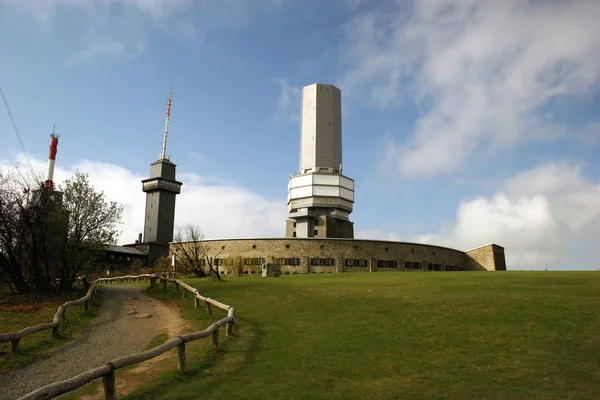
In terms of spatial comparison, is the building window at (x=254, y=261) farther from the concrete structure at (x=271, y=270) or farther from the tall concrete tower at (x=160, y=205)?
the tall concrete tower at (x=160, y=205)

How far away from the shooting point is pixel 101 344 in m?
15.5

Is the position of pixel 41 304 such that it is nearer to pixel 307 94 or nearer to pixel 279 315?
pixel 279 315

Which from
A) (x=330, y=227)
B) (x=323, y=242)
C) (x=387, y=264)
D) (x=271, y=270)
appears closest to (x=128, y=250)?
(x=330, y=227)

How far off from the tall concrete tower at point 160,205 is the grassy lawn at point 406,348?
6934 cm

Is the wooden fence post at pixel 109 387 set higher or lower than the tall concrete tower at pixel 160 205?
lower

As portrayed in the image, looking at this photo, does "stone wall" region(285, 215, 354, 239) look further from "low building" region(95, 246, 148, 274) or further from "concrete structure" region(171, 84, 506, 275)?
"low building" region(95, 246, 148, 274)

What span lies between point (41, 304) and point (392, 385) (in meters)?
20.7

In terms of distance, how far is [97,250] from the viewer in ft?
100

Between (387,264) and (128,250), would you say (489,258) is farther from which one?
(128,250)

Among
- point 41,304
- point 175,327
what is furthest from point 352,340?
point 41,304

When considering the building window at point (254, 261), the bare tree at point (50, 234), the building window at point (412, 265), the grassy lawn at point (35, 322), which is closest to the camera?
the grassy lawn at point (35, 322)

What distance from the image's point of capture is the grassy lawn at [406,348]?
1008 centimetres

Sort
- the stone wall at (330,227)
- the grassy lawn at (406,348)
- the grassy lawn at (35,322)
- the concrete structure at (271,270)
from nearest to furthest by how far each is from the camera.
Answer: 1. the grassy lawn at (406,348)
2. the grassy lawn at (35,322)
3. the concrete structure at (271,270)
4. the stone wall at (330,227)

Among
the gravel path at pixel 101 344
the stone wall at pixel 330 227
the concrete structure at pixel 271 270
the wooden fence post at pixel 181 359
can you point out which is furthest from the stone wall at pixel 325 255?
the wooden fence post at pixel 181 359
